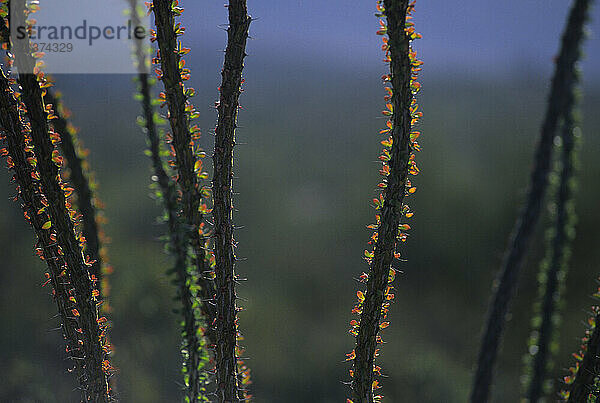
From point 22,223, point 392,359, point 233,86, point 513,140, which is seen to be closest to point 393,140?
point 233,86

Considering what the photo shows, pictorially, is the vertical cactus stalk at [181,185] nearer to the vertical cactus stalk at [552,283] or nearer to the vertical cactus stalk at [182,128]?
the vertical cactus stalk at [182,128]

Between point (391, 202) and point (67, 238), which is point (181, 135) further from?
point (391, 202)

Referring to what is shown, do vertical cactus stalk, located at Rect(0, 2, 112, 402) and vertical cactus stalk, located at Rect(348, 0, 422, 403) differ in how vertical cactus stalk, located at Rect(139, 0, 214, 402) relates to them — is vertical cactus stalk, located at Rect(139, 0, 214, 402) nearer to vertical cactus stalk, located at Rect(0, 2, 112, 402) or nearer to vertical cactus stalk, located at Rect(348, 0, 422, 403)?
vertical cactus stalk, located at Rect(0, 2, 112, 402)

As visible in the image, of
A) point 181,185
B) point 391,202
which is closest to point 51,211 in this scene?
point 181,185

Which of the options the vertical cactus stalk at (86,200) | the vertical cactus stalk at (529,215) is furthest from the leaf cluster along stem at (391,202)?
the vertical cactus stalk at (86,200)

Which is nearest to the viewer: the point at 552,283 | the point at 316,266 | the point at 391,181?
the point at 391,181

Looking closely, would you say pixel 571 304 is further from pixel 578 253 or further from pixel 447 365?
pixel 447 365

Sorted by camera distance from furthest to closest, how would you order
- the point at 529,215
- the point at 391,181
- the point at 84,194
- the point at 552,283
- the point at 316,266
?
the point at 316,266 < the point at 552,283 < the point at 529,215 < the point at 84,194 < the point at 391,181
